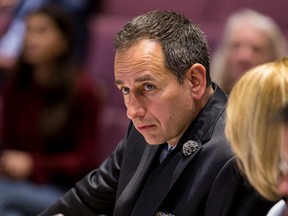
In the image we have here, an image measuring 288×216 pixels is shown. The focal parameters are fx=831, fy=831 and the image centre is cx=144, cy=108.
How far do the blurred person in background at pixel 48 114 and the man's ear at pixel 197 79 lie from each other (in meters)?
1.44

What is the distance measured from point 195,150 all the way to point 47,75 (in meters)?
1.67

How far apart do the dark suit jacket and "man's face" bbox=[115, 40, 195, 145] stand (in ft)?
0.17

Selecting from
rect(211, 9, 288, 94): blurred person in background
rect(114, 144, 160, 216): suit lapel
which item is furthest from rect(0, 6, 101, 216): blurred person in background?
rect(114, 144, 160, 216): suit lapel

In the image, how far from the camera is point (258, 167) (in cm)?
157

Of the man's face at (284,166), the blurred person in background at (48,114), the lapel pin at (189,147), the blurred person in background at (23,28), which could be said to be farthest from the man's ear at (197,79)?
the blurred person in background at (23,28)

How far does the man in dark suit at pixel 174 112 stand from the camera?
5.87ft

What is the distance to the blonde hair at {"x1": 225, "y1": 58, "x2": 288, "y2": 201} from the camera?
1.56 m

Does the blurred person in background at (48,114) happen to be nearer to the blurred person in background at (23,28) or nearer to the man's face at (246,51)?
the blurred person in background at (23,28)

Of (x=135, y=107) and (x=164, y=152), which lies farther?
(x=164, y=152)

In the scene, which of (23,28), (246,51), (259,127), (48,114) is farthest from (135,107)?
(23,28)

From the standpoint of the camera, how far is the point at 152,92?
5.96ft

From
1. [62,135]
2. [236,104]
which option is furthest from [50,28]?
[236,104]

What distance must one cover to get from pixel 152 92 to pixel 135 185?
0.79 ft

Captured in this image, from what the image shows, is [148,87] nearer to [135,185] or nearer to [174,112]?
[174,112]
